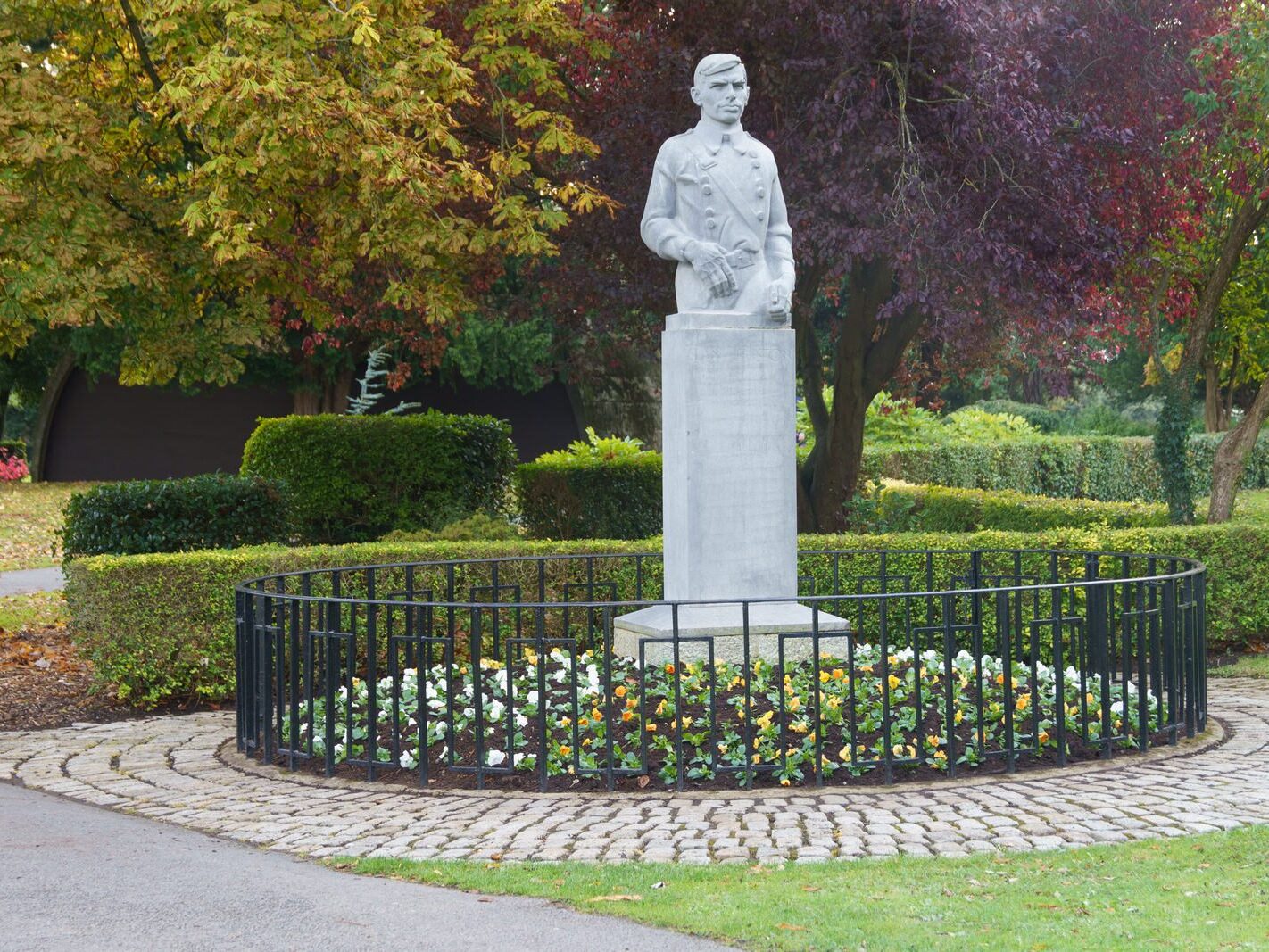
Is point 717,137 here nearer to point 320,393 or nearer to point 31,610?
point 31,610

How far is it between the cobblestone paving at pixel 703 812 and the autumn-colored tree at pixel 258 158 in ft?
16.1

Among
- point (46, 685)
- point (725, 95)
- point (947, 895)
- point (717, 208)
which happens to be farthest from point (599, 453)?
point (947, 895)

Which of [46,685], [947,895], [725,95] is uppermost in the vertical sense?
[725,95]

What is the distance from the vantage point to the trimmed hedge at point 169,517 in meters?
12.1

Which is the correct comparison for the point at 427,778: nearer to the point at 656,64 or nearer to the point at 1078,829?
the point at 1078,829

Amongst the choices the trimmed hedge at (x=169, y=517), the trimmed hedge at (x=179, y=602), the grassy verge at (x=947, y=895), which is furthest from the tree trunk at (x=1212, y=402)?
the grassy verge at (x=947, y=895)

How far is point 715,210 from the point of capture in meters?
9.01

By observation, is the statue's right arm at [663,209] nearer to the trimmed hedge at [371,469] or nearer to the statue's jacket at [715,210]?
the statue's jacket at [715,210]

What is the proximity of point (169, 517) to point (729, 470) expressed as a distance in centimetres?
566

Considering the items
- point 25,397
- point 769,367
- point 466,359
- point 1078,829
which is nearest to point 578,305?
point 769,367

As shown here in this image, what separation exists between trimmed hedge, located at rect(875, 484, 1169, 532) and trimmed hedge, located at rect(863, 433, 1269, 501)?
4.63m

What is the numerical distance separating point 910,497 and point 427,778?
10.1 metres

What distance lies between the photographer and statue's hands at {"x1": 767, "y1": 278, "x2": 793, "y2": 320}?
8836 millimetres

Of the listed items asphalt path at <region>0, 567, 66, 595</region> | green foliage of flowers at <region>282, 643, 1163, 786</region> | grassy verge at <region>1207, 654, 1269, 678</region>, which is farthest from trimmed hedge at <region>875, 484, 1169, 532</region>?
asphalt path at <region>0, 567, 66, 595</region>
